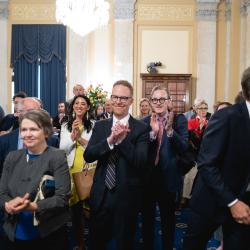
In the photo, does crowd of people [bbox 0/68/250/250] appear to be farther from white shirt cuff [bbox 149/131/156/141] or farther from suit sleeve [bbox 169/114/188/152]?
suit sleeve [bbox 169/114/188/152]

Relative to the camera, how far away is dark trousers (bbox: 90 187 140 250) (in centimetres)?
275

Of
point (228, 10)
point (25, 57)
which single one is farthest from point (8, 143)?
point (228, 10)

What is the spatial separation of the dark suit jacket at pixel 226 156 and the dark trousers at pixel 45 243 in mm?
961

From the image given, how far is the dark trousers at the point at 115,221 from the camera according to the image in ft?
9.02

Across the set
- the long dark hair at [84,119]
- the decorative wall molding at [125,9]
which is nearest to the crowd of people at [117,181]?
the long dark hair at [84,119]

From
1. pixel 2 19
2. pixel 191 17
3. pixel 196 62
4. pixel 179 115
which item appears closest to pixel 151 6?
pixel 191 17

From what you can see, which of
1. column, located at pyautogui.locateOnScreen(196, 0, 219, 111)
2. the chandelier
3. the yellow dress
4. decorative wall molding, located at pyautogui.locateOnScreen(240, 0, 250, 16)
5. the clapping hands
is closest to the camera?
the yellow dress

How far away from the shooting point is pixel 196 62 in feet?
39.3

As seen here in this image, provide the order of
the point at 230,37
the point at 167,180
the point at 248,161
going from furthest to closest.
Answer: the point at 230,37 < the point at 167,180 < the point at 248,161

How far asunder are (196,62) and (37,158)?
1006 centimetres

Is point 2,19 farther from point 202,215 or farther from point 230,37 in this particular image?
point 202,215

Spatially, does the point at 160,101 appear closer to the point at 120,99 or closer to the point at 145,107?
the point at 120,99

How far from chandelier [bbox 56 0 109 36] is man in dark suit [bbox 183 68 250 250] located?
629cm

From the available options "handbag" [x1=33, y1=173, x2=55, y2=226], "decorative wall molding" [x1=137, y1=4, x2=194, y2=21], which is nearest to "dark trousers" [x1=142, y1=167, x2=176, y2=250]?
"handbag" [x1=33, y1=173, x2=55, y2=226]
